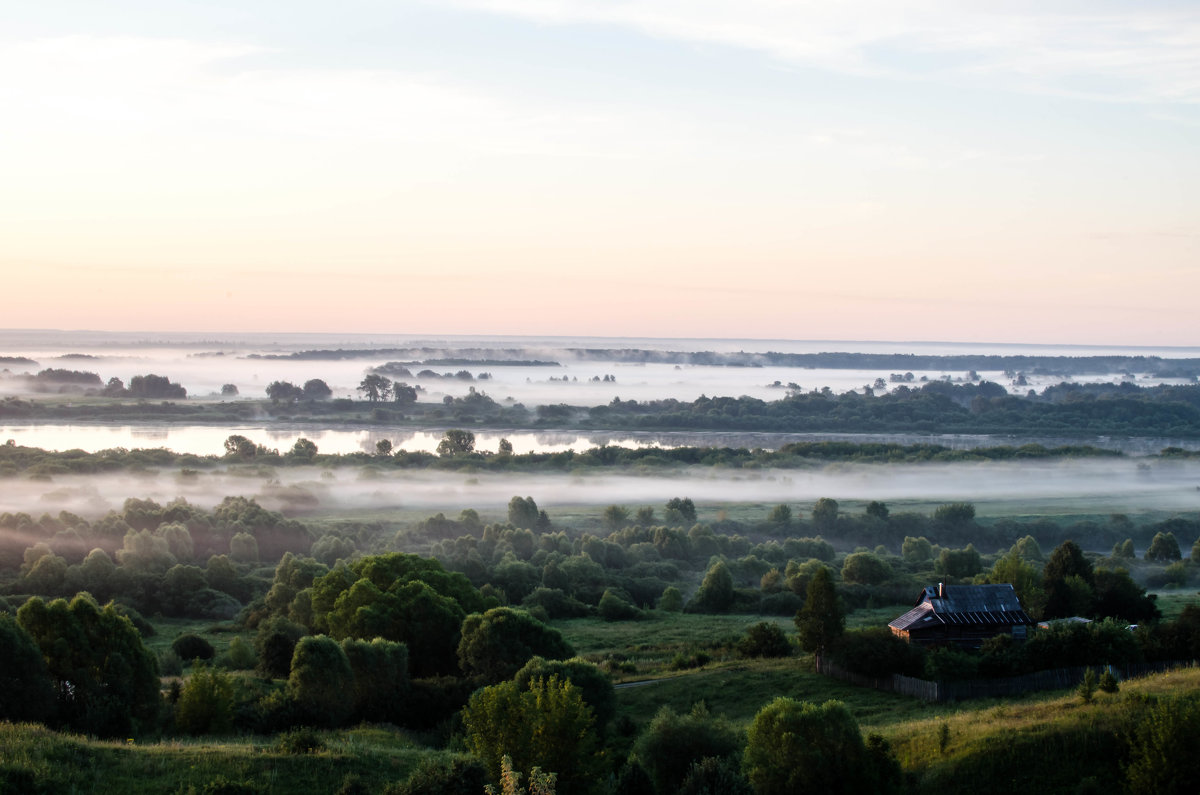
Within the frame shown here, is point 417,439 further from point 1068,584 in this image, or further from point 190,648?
point 1068,584

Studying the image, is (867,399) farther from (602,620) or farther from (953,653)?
(953,653)

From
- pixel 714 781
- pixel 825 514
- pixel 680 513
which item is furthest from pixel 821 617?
pixel 825 514

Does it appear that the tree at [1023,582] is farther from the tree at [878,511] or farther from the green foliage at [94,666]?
Result: the tree at [878,511]

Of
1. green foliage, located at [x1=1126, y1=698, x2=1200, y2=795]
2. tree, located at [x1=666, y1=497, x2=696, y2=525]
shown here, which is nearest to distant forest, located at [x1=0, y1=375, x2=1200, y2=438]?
tree, located at [x1=666, y1=497, x2=696, y2=525]

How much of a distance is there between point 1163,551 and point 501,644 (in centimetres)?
5458

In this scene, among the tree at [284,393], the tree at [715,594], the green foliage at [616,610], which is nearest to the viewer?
the green foliage at [616,610]

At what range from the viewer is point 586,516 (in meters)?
86.7

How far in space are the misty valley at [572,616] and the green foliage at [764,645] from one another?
0.53 feet

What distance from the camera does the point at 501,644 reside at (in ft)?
112

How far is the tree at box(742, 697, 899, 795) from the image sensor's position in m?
22.4

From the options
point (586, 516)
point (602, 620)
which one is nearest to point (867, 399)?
point (586, 516)

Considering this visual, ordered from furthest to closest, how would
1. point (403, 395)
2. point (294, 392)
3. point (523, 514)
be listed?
point (403, 395) < point (294, 392) < point (523, 514)

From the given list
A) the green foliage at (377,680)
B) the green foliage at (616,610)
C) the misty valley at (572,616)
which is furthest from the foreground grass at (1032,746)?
the green foliage at (616,610)

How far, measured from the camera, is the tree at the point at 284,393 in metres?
165
